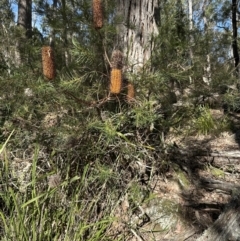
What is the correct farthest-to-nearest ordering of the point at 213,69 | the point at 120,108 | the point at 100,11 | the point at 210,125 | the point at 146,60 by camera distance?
the point at 210,125 < the point at 213,69 < the point at 146,60 < the point at 120,108 < the point at 100,11

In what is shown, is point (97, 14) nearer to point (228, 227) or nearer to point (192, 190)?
point (228, 227)

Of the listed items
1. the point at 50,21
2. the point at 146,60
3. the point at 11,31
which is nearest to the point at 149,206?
the point at 146,60

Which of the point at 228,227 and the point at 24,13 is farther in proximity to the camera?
the point at 24,13

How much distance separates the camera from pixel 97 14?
191 centimetres

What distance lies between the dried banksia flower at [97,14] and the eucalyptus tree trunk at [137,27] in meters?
0.56

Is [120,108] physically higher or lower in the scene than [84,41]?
lower

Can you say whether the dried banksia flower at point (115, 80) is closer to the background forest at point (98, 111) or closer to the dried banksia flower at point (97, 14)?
the background forest at point (98, 111)

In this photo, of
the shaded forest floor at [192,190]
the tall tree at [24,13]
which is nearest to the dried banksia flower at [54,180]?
the shaded forest floor at [192,190]

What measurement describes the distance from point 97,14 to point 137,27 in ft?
2.45

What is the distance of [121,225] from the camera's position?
226 cm

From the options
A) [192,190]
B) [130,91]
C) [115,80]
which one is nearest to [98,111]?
[130,91]

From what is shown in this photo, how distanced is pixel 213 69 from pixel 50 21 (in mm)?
1602

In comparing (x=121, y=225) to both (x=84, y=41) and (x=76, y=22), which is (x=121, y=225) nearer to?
(x=84, y=41)

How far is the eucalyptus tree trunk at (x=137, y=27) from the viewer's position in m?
2.51
